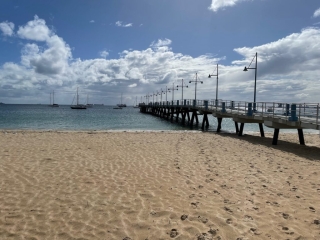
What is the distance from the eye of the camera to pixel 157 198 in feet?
16.8

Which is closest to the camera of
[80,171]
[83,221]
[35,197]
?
[83,221]

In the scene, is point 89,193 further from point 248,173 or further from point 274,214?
point 248,173

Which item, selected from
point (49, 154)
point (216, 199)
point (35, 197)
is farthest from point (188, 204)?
point (49, 154)

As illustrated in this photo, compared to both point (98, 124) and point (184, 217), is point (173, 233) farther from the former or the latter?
point (98, 124)

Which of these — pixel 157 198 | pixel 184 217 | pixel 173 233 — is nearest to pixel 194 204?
pixel 184 217

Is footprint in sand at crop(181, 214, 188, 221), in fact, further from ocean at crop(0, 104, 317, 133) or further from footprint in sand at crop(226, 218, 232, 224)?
ocean at crop(0, 104, 317, 133)

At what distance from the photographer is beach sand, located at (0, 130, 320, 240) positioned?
151 inches

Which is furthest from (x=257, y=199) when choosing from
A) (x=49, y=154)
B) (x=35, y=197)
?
(x=49, y=154)

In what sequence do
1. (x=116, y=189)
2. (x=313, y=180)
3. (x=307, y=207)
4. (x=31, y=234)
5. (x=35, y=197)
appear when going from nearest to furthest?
1. (x=31, y=234)
2. (x=307, y=207)
3. (x=35, y=197)
4. (x=116, y=189)
5. (x=313, y=180)

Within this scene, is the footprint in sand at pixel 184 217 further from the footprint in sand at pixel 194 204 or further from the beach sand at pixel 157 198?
the footprint in sand at pixel 194 204

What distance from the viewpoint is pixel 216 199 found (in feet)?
16.7

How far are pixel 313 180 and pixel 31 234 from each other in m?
6.47

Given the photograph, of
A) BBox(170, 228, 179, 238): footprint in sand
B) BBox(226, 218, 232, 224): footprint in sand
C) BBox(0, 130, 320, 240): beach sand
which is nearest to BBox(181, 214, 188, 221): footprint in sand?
BBox(0, 130, 320, 240): beach sand

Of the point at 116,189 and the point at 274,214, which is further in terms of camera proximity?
the point at 116,189
